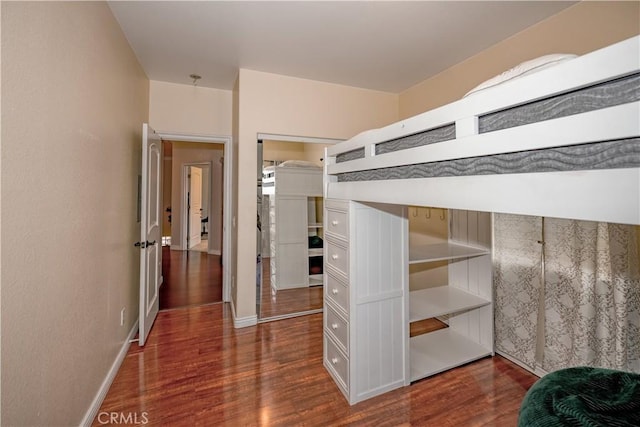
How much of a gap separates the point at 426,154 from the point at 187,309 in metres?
3.22

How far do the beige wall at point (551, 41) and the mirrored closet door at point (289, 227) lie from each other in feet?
4.58

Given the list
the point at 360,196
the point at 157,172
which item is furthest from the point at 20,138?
the point at 157,172

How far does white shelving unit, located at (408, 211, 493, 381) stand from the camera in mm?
2135

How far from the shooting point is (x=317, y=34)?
2.19 m

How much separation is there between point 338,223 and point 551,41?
2.05m

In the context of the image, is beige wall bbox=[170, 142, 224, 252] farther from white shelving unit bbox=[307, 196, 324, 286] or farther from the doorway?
white shelving unit bbox=[307, 196, 324, 286]

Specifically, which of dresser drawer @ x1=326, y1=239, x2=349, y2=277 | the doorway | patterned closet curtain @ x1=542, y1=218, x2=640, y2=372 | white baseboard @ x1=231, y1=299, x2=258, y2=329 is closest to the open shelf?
patterned closet curtain @ x1=542, y1=218, x2=640, y2=372

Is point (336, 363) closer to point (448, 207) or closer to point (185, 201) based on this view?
point (448, 207)

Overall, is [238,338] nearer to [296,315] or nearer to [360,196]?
[296,315]

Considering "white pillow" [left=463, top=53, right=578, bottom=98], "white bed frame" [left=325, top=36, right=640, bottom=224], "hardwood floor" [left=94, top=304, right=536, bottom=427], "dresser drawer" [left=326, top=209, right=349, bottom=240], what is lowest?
"hardwood floor" [left=94, top=304, right=536, bottom=427]

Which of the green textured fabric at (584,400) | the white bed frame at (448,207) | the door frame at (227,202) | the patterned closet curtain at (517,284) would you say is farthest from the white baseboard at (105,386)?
the patterned closet curtain at (517,284)

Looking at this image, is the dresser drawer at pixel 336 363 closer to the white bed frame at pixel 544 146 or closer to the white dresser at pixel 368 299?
the white dresser at pixel 368 299

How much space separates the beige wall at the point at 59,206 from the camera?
994 millimetres

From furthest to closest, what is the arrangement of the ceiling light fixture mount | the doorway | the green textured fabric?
the doorway → the ceiling light fixture mount → the green textured fabric
